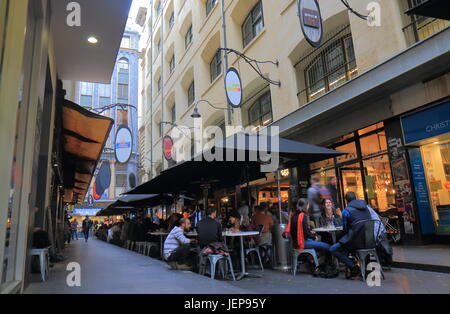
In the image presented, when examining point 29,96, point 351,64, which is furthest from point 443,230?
point 29,96

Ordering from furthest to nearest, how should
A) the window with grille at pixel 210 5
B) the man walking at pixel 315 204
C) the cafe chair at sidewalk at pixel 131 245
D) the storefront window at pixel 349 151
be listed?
1. the window with grille at pixel 210 5
2. the cafe chair at sidewalk at pixel 131 245
3. the storefront window at pixel 349 151
4. the man walking at pixel 315 204

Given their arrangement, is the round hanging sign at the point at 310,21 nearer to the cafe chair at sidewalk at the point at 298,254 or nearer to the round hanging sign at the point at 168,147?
the cafe chair at sidewalk at the point at 298,254

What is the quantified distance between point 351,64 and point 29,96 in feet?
33.3

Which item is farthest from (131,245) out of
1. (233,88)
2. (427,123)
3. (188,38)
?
(188,38)

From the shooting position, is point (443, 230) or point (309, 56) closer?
point (443, 230)

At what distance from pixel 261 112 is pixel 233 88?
409cm

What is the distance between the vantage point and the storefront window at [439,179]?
30.7 ft

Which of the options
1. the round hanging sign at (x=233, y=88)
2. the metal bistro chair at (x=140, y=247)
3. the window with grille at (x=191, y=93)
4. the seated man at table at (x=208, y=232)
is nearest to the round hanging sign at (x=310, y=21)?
the round hanging sign at (x=233, y=88)

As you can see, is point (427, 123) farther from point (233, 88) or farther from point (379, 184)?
point (233, 88)

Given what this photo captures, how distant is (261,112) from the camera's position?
56.2 feet

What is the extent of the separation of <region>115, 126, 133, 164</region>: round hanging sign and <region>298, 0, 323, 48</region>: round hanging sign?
A: 7432mm

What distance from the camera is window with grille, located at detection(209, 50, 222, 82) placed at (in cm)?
2116
